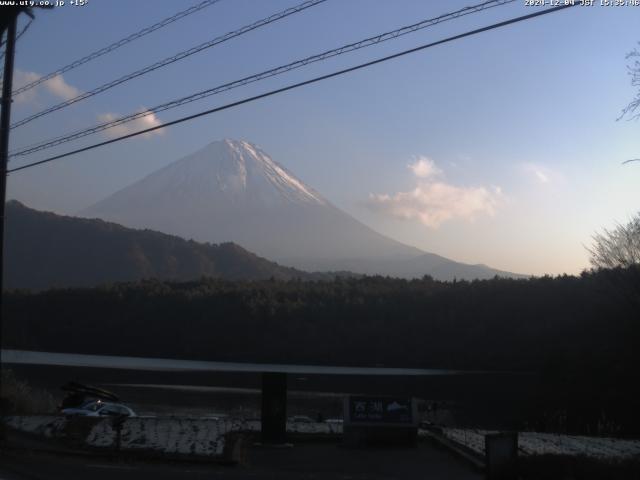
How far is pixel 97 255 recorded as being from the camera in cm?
11181

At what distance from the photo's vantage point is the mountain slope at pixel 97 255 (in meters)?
100

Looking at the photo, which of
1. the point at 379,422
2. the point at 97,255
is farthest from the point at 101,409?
the point at 97,255

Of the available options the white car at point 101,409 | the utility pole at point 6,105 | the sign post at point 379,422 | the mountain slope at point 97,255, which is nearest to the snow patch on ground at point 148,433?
the utility pole at point 6,105

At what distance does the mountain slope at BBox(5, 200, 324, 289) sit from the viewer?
100188 mm

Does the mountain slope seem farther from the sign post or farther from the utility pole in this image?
the sign post

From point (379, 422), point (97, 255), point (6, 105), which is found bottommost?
point (379, 422)

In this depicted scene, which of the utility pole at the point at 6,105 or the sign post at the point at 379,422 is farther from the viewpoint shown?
the utility pole at the point at 6,105

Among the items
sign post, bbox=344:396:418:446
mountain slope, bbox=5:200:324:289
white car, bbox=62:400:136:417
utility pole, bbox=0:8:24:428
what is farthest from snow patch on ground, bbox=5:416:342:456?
mountain slope, bbox=5:200:324:289

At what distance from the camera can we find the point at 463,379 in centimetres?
5853

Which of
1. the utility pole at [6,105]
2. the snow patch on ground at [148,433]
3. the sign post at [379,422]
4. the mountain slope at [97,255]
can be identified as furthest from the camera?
the mountain slope at [97,255]

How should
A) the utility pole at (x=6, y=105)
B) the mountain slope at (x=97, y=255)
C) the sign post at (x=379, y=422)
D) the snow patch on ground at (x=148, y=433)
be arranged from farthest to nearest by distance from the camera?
the mountain slope at (x=97, y=255) < the utility pole at (x=6, y=105) < the sign post at (x=379, y=422) < the snow patch on ground at (x=148, y=433)

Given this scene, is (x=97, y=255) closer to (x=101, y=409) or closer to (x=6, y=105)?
(x=101, y=409)

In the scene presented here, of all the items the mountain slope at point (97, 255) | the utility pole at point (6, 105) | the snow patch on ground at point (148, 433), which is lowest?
the snow patch on ground at point (148, 433)

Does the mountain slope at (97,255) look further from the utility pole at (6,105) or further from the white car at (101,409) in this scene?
the utility pole at (6,105)
